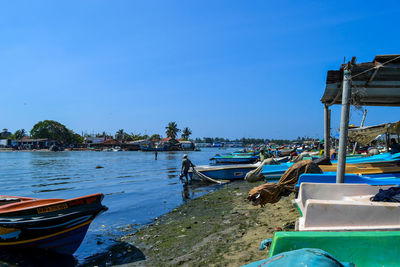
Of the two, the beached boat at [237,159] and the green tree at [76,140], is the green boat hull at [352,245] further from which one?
the green tree at [76,140]

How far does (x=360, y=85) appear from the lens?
878cm

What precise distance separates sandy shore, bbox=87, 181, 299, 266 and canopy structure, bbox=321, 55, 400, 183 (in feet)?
7.73

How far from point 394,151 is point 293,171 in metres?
8.84

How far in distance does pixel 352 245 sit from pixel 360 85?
21.9 ft

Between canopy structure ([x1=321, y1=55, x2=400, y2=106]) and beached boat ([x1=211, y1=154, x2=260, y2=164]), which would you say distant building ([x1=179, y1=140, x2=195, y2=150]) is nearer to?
beached boat ([x1=211, y1=154, x2=260, y2=164])

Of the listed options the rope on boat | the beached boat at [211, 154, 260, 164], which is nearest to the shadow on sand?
the rope on boat

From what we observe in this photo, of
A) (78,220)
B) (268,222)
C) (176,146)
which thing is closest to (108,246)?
(78,220)

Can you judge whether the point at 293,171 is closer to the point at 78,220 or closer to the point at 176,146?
the point at 78,220

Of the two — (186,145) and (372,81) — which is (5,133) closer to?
(186,145)

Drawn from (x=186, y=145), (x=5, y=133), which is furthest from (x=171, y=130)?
(x=5, y=133)

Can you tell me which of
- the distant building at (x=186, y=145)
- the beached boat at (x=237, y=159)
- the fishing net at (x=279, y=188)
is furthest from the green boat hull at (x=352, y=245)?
the distant building at (x=186, y=145)

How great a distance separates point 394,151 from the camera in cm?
1316

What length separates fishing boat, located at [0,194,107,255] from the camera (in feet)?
22.1

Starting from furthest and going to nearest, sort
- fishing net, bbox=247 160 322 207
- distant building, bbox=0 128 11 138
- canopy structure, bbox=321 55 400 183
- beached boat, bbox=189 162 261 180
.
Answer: distant building, bbox=0 128 11 138, beached boat, bbox=189 162 261 180, fishing net, bbox=247 160 322 207, canopy structure, bbox=321 55 400 183
